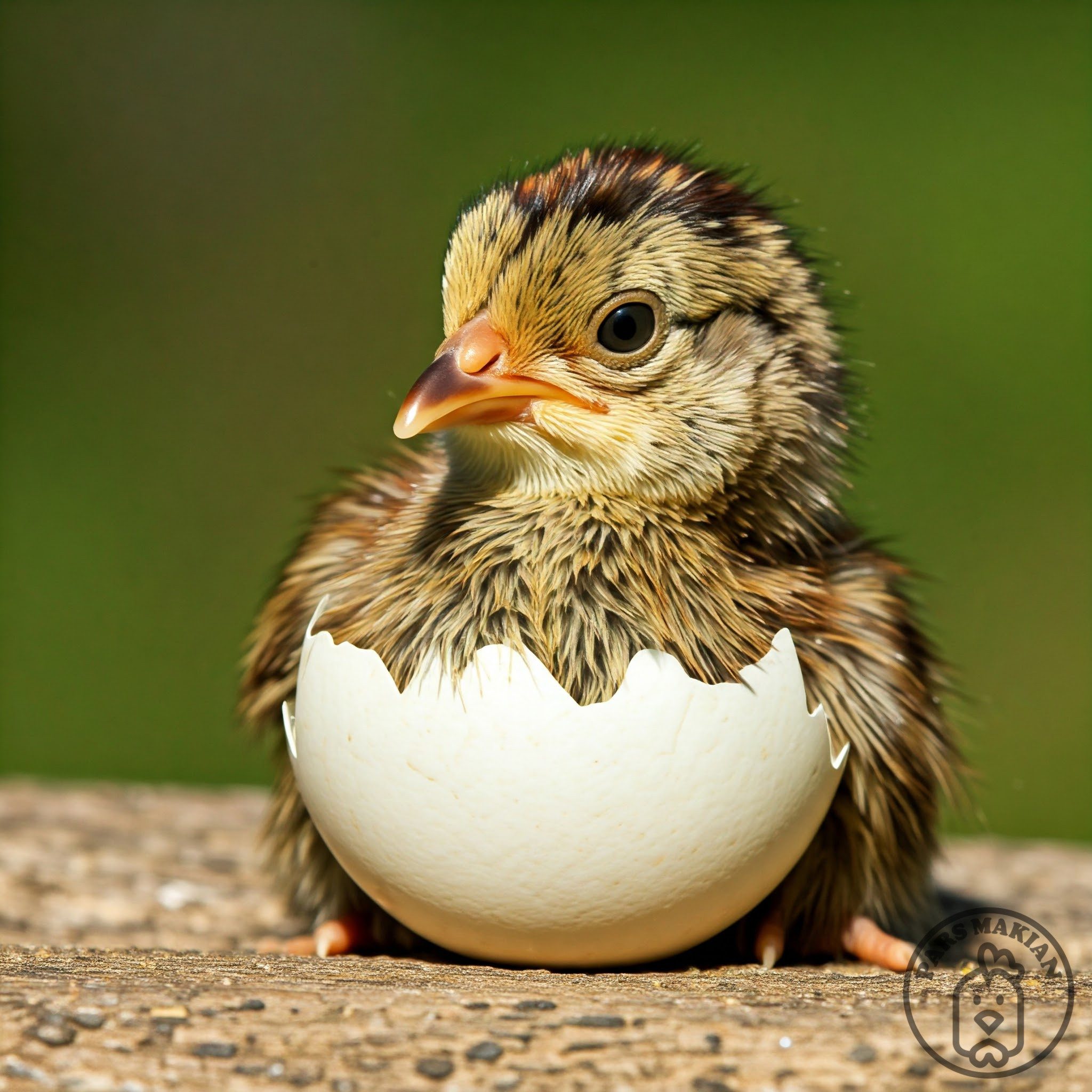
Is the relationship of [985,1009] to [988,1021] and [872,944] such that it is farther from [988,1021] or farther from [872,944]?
[872,944]

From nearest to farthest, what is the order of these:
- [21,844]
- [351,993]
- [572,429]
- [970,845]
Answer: [351,993], [572,429], [21,844], [970,845]

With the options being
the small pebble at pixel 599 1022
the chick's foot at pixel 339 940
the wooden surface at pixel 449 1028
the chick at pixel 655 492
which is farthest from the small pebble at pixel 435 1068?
the chick's foot at pixel 339 940

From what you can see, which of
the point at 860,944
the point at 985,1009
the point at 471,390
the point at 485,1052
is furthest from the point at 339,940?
the point at 985,1009

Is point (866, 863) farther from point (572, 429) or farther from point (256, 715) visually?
point (256, 715)

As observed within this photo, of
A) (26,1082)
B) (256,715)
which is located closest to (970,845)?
(256,715)

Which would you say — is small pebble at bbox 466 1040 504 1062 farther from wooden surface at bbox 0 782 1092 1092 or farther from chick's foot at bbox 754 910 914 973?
chick's foot at bbox 754 910 914 973

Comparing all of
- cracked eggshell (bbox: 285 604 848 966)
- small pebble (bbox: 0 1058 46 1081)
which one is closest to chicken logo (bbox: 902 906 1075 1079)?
cracked eggshell (bbox: 285 604 848 966)
